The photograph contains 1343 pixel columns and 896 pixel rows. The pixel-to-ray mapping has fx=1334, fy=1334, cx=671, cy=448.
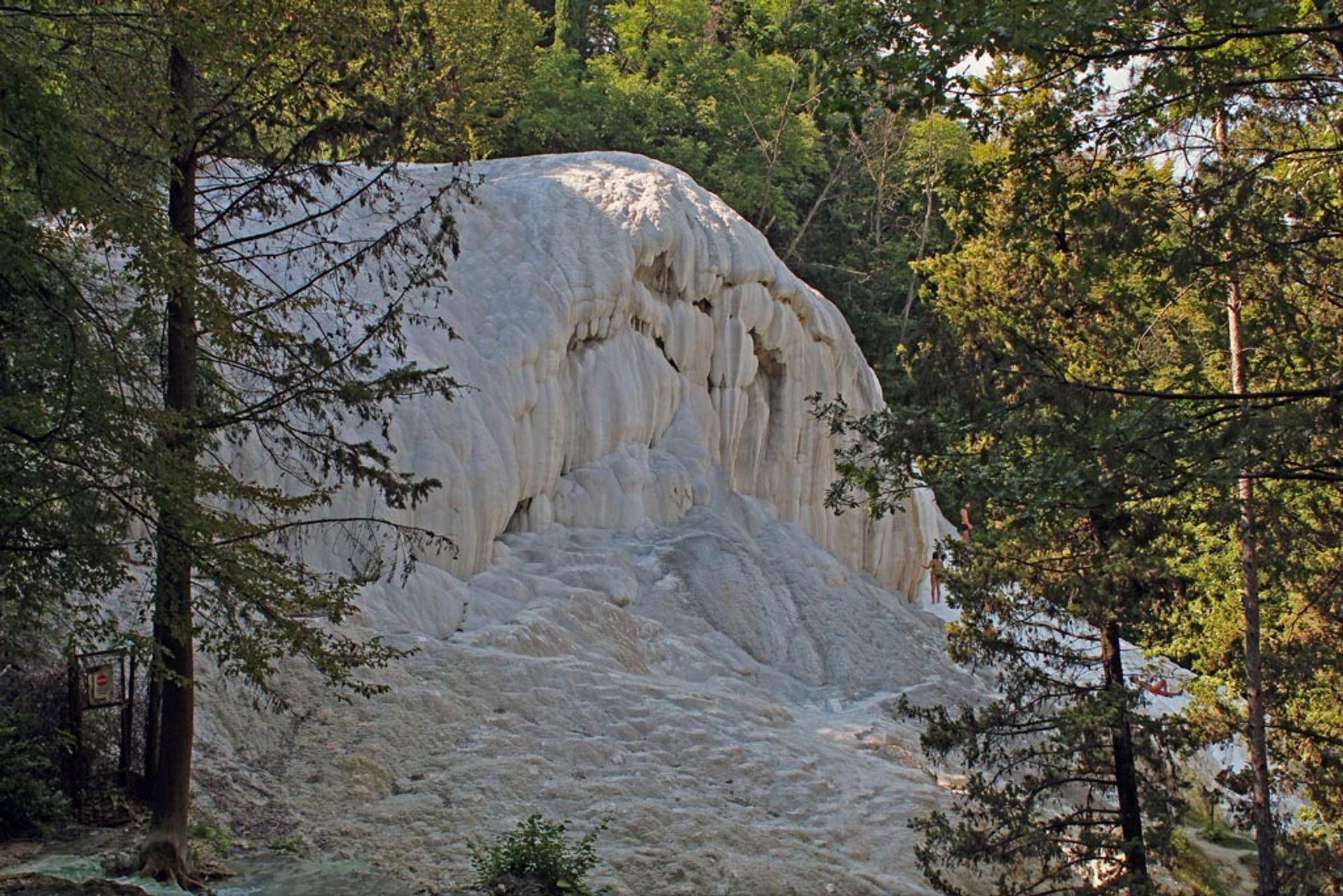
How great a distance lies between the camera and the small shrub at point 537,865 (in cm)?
1010

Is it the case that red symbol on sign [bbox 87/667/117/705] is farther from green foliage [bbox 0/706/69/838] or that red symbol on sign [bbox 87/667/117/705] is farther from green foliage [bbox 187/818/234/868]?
green foliage [bbox 187/818/234/868]

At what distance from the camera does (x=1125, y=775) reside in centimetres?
1289

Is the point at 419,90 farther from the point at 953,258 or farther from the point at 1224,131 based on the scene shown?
the point at 953,258

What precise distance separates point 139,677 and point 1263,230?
993cm

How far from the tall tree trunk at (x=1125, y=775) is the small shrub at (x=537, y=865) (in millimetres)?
5087

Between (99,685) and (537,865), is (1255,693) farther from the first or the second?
(99,685)

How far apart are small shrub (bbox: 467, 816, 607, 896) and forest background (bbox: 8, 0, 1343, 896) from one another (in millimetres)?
1949

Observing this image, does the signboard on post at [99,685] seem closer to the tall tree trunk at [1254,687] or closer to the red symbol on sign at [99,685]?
the red symbol on sign at [99,685]

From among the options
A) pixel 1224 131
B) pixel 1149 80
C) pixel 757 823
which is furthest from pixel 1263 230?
pixel 757 823

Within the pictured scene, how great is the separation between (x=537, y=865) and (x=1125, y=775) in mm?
6016

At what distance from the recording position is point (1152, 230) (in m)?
8.97

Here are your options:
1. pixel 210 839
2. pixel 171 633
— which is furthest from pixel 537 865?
pixel 171 633

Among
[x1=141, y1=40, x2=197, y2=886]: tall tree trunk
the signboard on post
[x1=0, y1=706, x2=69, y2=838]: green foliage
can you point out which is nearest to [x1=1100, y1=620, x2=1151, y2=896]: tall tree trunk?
[x1=141, y1=40, x2=197, y2=886]: tall tree trunk

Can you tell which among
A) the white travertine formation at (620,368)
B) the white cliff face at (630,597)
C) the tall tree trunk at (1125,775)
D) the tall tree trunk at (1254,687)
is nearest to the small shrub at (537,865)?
the white cliff face at (630,597)
